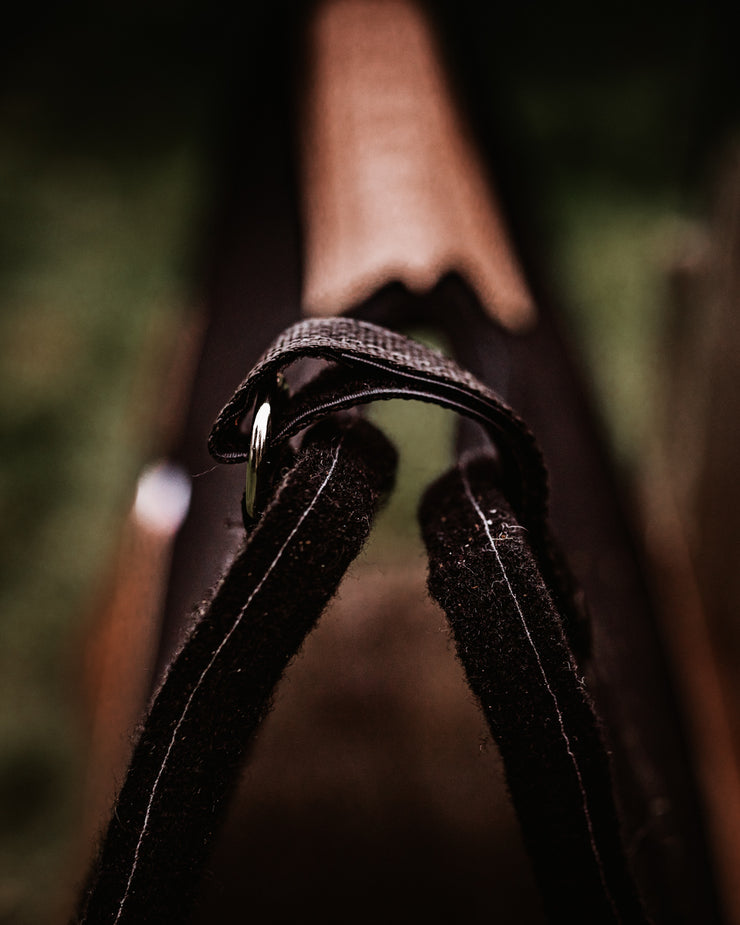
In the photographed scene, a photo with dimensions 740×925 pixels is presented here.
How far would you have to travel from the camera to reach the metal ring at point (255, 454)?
0.23m

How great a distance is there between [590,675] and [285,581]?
157mm

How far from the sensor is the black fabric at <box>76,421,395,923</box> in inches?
8.4

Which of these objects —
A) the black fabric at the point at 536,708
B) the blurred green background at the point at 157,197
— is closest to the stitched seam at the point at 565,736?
the black fabric at the point at 536,708

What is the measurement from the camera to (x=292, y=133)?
0.53m

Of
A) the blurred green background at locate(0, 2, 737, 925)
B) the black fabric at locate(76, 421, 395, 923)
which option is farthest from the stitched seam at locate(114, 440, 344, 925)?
the blurred green background at locate(0, 2, 737, 925)

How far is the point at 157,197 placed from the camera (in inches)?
33.0

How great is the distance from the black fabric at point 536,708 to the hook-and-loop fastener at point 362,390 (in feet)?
0.09

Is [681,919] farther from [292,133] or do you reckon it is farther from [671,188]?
[671,188]

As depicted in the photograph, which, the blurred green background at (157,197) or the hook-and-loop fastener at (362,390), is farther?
the blurred green background at (157,197)

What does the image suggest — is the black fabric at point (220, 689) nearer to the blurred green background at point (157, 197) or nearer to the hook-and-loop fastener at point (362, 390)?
the hook-and-loop fastener at point (362, 390)

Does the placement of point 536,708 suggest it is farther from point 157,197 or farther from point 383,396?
point 157,197

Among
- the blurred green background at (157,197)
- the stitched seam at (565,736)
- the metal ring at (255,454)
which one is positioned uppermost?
the blurred green background at (157,197)

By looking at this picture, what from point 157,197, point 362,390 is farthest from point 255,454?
point 157,197

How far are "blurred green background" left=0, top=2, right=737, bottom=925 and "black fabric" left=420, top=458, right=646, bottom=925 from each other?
58cm
